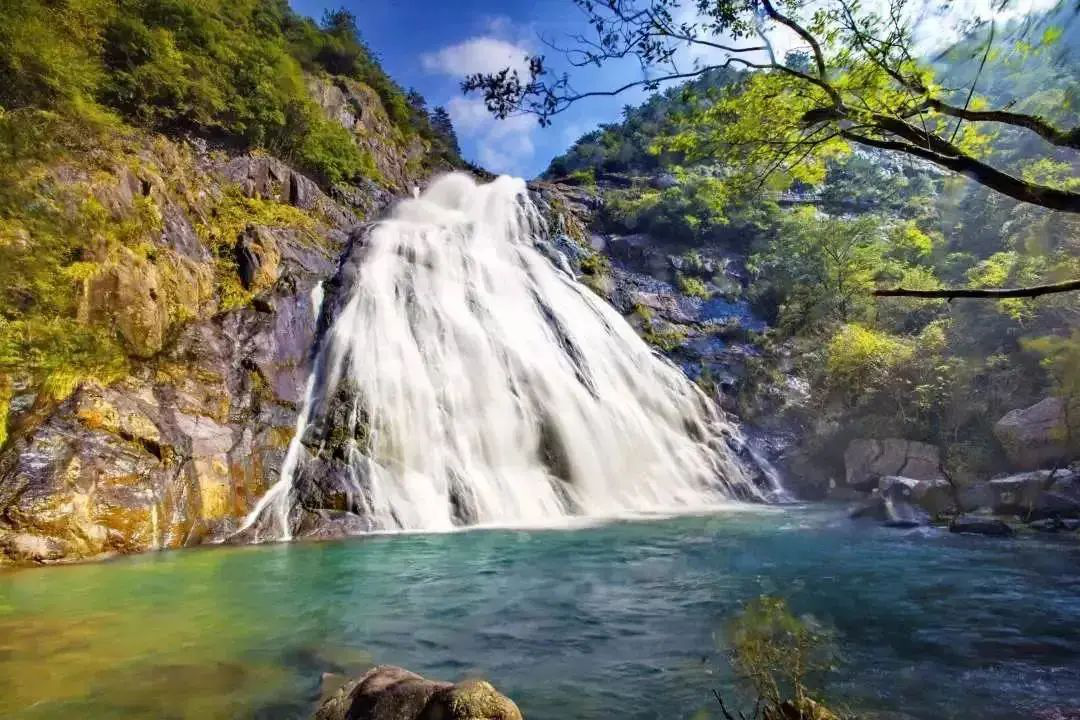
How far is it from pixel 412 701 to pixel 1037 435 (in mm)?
17159

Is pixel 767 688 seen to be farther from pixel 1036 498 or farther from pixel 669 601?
pixel 1036 498

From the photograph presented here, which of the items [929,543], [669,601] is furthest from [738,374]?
[669,601]

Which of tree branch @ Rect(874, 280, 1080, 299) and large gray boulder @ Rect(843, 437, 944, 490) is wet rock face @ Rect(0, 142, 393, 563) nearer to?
tree branch @ Rect(874, 280, 1080, 299)

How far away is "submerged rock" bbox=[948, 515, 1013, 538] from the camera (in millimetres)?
10961

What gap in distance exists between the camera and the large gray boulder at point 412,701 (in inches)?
124

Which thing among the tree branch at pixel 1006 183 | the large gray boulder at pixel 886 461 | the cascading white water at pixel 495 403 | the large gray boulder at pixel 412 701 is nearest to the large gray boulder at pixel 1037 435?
the large gray boulder at pixel 886 461

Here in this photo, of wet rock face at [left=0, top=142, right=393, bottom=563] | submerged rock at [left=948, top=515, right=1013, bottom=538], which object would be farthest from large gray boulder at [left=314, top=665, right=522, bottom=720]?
submerged rock at [left=948, top=515, right=1013, bottom=538]

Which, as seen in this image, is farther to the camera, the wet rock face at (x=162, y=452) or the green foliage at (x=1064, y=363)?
the green foliage at (x=1064, y=363)

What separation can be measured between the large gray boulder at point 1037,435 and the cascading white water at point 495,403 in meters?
6.37

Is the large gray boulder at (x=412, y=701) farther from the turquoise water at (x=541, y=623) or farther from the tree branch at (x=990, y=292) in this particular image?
the tree branch at (x=990, y=292)

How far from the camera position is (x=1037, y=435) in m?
14.9

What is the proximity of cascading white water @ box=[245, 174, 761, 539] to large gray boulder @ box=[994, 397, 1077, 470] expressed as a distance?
637 cm

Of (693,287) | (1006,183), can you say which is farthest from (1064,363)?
(693,287)

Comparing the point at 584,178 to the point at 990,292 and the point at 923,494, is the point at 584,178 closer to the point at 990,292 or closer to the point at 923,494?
the point at 923,494
